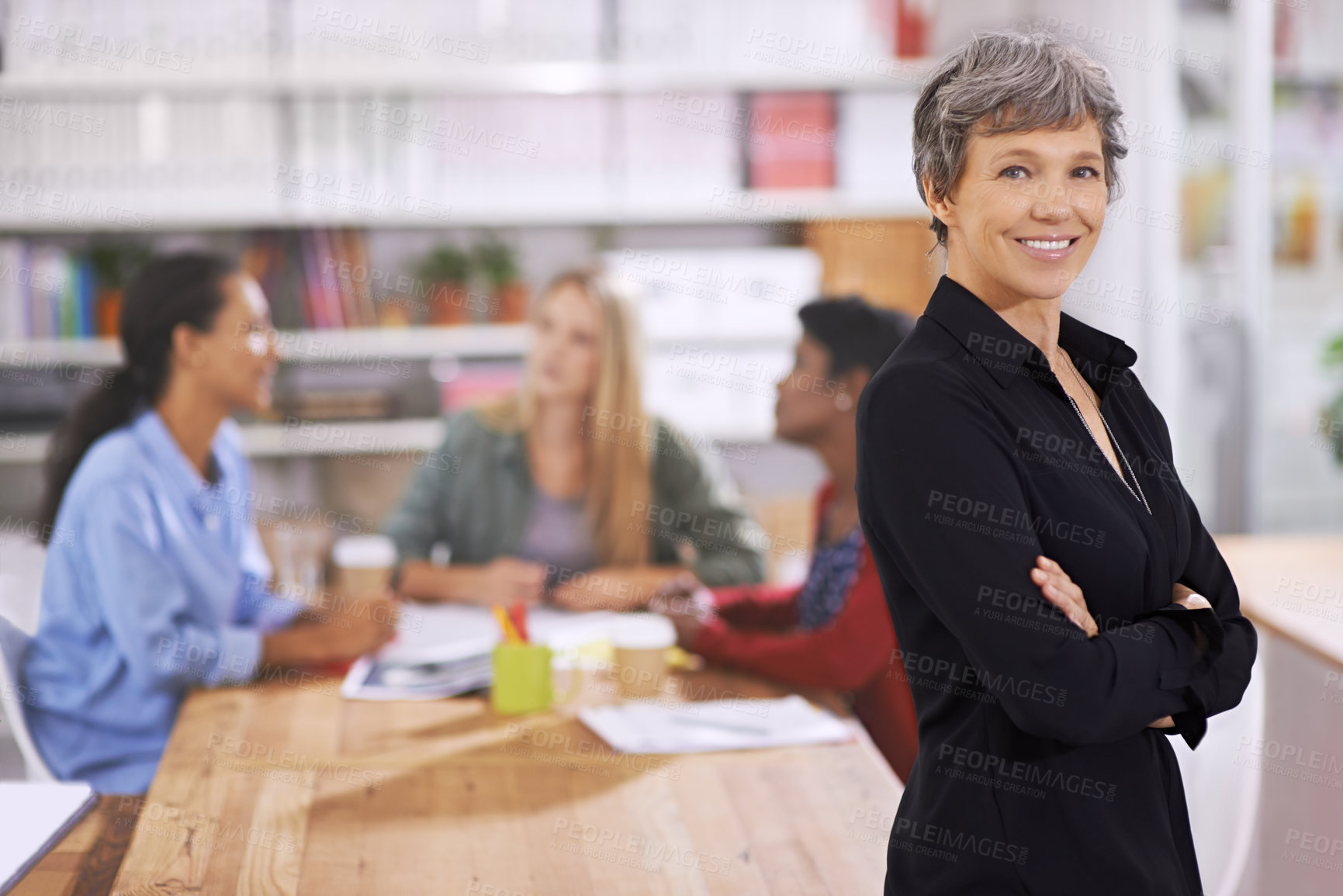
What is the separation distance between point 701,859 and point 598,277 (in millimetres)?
1785

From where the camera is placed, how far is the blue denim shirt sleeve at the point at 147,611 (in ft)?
6.35

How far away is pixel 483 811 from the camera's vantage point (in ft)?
4.94

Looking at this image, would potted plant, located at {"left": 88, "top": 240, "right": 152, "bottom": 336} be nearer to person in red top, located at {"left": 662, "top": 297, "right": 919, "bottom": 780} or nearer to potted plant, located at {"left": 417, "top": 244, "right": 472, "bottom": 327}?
potted plant, located at {"left": 417, "top": 244, "right": 472, "bottom": 327}

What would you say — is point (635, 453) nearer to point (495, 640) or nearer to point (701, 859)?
point (495, 640)

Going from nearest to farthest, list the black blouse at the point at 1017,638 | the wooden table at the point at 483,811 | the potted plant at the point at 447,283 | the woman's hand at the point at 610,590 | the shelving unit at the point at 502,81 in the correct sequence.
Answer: the black blouse at the point at 1017,638 < the wooden table at the point at 483,811 < the woman's hand at the point at 610,590 < the shelving unit at the point at 502,81 < the potted plant at the point at 447,283

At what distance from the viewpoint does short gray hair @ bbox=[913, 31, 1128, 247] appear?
1054mm

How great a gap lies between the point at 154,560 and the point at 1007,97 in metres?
1.53

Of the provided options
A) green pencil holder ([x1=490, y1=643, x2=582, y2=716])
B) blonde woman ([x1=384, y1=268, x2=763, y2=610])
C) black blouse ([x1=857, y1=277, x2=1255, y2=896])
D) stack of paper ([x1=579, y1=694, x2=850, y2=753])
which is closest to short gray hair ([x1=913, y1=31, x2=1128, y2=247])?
black blouse ([x1=857, y1=277, x2=1255, y2=896])

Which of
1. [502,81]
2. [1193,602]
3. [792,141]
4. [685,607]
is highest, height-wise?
[502,81]

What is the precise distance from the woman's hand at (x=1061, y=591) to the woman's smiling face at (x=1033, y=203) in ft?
0.78

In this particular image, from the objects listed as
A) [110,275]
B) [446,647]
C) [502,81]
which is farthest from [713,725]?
[110,275]

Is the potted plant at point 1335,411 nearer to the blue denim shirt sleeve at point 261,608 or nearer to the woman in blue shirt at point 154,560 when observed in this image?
the woman in blue shirt at point 154,560

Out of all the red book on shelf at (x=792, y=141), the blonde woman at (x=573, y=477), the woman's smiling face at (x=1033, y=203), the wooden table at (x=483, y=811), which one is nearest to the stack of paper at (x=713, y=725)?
the wooden table at (x=483, y=811)

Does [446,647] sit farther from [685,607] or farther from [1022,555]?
[1022,555]
